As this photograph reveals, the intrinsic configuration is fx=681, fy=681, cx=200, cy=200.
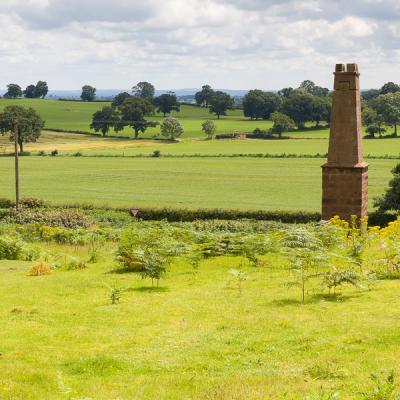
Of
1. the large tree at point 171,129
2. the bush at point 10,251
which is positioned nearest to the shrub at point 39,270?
the bush at point 10,251

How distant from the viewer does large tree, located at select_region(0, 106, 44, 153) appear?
383 feet

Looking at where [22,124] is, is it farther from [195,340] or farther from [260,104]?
[195,340]

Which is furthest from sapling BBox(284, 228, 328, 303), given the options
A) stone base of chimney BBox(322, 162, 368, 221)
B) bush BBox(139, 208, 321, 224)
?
bush BBox(139, 208, 321, 224)

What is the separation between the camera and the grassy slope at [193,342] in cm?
1170

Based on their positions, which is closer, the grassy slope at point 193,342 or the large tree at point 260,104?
the grassy slope at point 193,342

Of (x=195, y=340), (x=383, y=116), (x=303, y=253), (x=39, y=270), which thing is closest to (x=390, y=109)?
(x=383, y=116)

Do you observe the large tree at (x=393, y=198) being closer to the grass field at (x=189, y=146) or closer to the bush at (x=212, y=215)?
the bush at (x=212, y=215)

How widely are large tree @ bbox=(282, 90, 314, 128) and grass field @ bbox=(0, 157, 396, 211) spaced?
63264 mm

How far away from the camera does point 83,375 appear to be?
1252cm

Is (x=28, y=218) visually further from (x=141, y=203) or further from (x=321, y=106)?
(x=321, y=106)

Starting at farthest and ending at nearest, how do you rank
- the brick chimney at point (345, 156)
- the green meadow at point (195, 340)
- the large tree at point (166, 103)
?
1. the large tree at point (166, 103)
2. the brick chimney at point (345, 156)
3. the green meadow at point (195, 340)

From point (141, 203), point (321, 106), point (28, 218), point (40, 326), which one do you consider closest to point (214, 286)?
point (40, 326)

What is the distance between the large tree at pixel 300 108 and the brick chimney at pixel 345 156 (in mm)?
128534

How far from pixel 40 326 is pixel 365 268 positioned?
36.2 feet
